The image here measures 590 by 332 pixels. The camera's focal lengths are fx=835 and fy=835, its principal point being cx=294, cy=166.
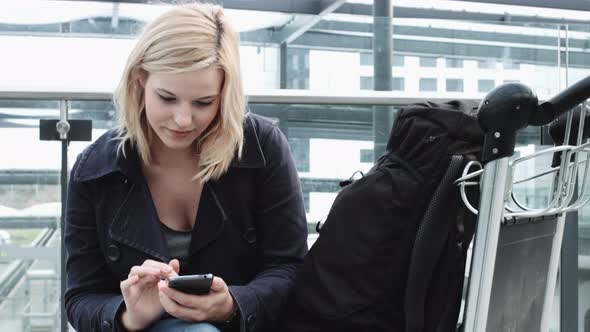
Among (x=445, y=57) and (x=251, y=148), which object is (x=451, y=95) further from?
(x=251, y=148)

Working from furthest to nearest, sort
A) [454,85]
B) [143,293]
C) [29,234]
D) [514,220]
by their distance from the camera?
[454,85] → [29,234] → [143,293] → [514,220]

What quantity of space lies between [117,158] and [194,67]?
0.84 feet

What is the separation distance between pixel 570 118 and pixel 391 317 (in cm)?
45

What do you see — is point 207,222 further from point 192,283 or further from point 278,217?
point 192,283

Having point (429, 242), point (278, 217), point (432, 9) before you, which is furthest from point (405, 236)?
point (432, 9)

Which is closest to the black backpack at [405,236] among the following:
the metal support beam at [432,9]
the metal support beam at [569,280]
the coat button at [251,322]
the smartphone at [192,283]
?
the coat button at [251,322]

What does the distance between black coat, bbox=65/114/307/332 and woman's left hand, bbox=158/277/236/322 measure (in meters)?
0.13

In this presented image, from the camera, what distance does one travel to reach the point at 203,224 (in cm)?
160

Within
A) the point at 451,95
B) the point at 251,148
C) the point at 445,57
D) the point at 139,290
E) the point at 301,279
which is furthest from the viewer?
the point at 445,57

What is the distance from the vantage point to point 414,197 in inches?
54.5

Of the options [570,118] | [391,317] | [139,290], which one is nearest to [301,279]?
[391,317]

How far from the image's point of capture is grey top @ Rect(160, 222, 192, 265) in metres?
1.62

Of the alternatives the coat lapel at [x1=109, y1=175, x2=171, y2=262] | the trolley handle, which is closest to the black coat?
the coat lapel at [x1=109, y1=175, x2=171, y2=262]

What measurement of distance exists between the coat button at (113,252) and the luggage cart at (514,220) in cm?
68
